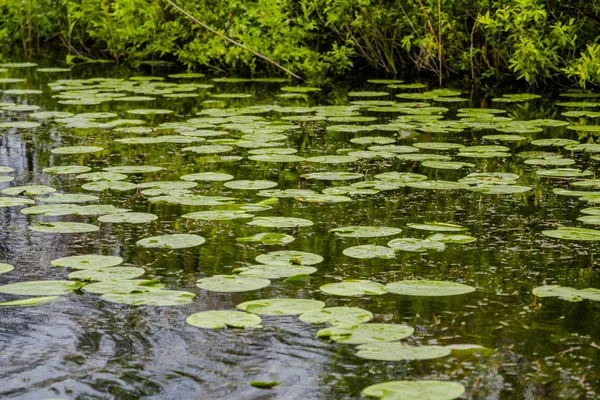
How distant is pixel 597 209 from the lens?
13.9ft

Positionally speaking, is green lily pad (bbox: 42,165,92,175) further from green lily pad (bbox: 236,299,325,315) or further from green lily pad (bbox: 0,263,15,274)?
green lily pad (bbox: 236,299,325,315)

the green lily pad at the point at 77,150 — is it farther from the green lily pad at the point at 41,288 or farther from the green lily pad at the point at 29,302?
the green lily pad at the point at 29,302

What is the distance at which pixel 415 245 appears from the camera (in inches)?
145

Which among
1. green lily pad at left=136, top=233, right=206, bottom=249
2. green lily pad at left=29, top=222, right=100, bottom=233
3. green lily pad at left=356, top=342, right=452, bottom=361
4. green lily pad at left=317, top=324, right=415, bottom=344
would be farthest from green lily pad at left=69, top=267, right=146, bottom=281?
green lily pad at left=356, top=342, right=452, bottom=361

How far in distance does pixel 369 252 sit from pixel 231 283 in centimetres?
60

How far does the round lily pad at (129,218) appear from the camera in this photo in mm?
4117

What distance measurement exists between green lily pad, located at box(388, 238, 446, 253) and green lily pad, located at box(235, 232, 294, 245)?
1.30 feet

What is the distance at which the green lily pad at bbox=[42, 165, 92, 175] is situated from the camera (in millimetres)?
5152

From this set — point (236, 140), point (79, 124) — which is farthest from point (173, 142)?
point (79, 124)

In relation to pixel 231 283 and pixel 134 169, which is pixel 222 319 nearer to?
pixel 231 283

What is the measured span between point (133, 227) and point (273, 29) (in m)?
5.27

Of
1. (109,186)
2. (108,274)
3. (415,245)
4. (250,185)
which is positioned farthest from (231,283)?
(109,186)

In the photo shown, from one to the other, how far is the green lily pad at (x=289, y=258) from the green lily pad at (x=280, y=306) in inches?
16.3

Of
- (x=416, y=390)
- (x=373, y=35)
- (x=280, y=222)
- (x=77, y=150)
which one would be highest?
(x=373, y=35)
